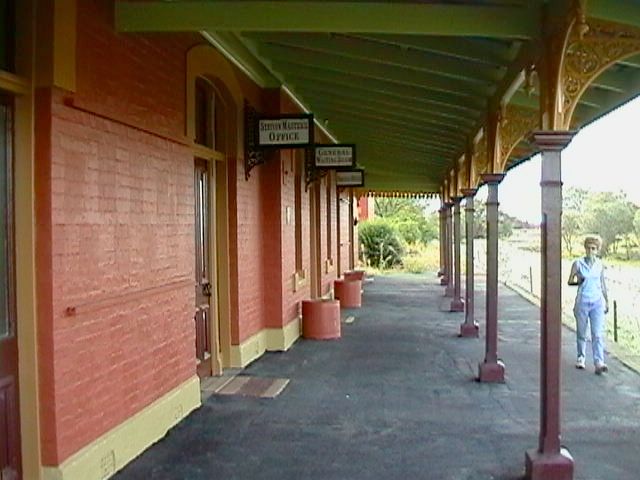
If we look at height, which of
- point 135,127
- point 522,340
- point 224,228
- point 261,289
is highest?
point 135,127

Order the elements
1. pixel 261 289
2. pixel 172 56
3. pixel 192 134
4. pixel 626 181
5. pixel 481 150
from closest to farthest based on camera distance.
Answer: pixel 172 56 < pixel 192 134 < pixel 261 289 < pixel 481 150 < pixel 626 181

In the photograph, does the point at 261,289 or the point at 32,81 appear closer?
the point at 32,81

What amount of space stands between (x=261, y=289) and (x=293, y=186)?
6.11ft

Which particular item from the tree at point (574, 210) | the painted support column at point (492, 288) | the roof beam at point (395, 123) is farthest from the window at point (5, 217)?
the tree at point (574, 210)

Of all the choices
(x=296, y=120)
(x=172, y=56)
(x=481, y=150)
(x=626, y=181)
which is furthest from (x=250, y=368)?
(x=626, y=181)

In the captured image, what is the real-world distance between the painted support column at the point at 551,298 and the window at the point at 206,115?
11.5 ft

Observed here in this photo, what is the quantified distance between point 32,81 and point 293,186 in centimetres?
667

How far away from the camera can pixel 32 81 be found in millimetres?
3998

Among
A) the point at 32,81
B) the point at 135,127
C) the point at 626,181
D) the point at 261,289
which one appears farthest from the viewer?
the point at 626,181

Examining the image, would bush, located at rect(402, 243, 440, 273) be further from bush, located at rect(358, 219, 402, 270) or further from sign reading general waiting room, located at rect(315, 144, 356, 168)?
sign reading general waiting room, located at rect(315, 144, 356, 168)

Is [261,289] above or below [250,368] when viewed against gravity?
above

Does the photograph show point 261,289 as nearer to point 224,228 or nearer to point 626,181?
point 224,228

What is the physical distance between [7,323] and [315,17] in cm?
255

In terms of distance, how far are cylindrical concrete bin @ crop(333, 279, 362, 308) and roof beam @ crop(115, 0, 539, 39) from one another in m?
10.6
